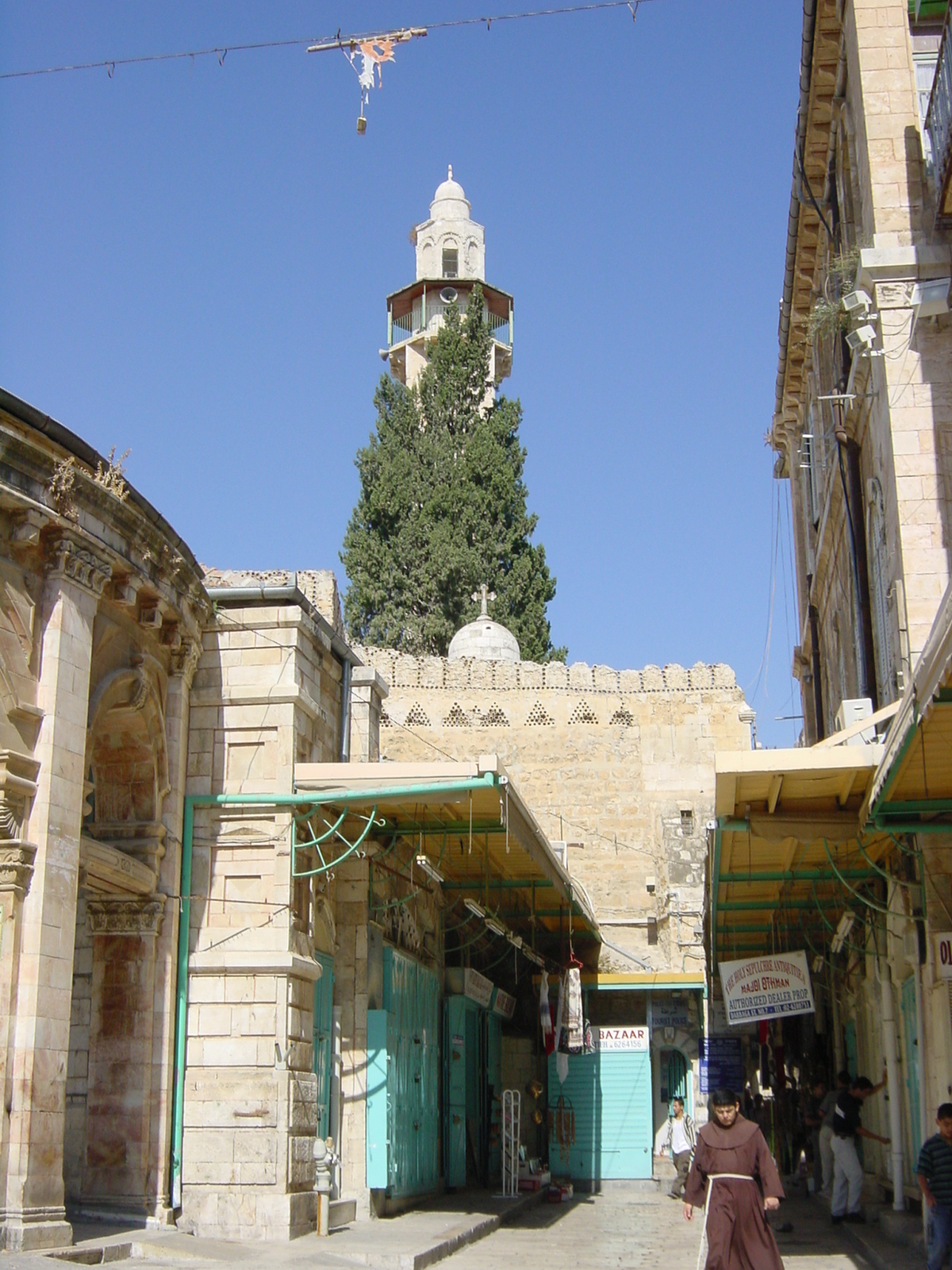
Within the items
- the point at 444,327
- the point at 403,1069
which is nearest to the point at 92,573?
the point at 403,1069

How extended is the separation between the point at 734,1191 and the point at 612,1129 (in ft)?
48.5

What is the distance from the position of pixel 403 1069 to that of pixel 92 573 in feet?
22.6

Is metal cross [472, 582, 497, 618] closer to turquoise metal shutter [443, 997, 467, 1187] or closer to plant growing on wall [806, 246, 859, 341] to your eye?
turquoise metal shutter [443, 997, 467, 1187]

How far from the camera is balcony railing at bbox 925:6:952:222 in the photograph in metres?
11.0

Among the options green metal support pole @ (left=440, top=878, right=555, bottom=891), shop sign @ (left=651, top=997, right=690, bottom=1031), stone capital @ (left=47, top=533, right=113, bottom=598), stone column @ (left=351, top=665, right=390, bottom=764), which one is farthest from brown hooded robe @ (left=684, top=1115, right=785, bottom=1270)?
shop sign @ (left=651, top=997, right=690, bottom=1031)

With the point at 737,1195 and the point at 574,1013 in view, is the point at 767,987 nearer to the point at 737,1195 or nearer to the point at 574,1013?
the point at 574,1013

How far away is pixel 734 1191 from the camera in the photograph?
7332mm

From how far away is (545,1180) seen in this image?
64.8 feet

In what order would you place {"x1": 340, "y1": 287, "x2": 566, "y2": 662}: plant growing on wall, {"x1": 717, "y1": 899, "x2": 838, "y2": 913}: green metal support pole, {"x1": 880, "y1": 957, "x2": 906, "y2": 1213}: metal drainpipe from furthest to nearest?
{"x1": 340, "y1": 287, "x2": 566, "y2": 662}: plant growing on wall
{"x1": 717, "y1": 899, "x2": 838, "y2": 913}: green metal support pole
{"x1": 880, "y1": 957, "x2": 906, "y2": 1213}: metal drainpipe

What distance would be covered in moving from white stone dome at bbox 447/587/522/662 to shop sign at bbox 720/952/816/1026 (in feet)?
85.9

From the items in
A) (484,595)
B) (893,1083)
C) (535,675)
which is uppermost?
(484,595)

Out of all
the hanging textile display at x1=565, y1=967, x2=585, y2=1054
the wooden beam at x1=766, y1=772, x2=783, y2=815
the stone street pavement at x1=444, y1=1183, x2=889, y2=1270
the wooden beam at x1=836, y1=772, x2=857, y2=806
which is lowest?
the stone street pavement at x1=444, y1=1183, x2=889, y2=1270

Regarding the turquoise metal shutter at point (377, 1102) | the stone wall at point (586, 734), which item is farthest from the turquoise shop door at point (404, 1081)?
the stone wall at point (586, 734)

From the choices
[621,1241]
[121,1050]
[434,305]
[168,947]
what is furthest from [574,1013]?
[434,305]
